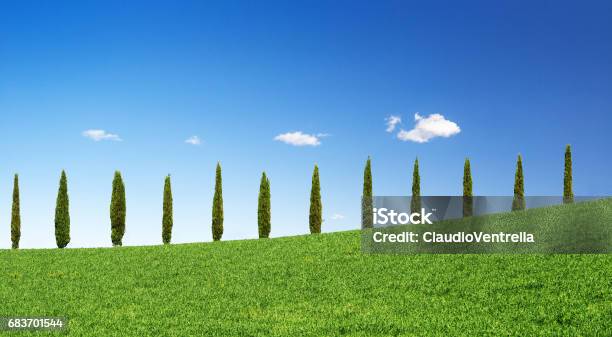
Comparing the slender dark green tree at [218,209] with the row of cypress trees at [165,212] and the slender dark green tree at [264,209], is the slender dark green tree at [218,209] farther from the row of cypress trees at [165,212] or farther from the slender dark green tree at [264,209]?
the slender dark green tree at [264,209]

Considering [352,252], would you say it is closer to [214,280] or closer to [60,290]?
[214,280]

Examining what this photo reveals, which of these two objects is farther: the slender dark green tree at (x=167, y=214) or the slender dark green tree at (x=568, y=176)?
the slender dark green tree at (x=568, y=176)

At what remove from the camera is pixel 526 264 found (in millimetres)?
22156

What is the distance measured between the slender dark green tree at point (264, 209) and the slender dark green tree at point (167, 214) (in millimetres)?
6248

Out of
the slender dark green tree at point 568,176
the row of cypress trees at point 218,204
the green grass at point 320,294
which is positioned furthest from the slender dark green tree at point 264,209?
the slender dark green tree at point 568,176

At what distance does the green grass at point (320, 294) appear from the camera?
50.8 ft

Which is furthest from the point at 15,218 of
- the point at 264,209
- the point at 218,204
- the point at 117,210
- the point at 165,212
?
the point at 264,209

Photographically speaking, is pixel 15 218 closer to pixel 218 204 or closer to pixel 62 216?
pixel 62 216

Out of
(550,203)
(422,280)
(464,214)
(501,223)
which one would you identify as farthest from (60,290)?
(550,203)

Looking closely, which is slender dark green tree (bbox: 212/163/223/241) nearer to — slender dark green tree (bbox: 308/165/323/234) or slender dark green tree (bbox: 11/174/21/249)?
slender dark green tree (bbox: 308/165/323/234)

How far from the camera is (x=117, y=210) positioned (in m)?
42.4

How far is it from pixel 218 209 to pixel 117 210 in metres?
6.92

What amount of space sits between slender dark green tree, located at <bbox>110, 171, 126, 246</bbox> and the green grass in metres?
11.0

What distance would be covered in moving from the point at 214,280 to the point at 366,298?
727cm
